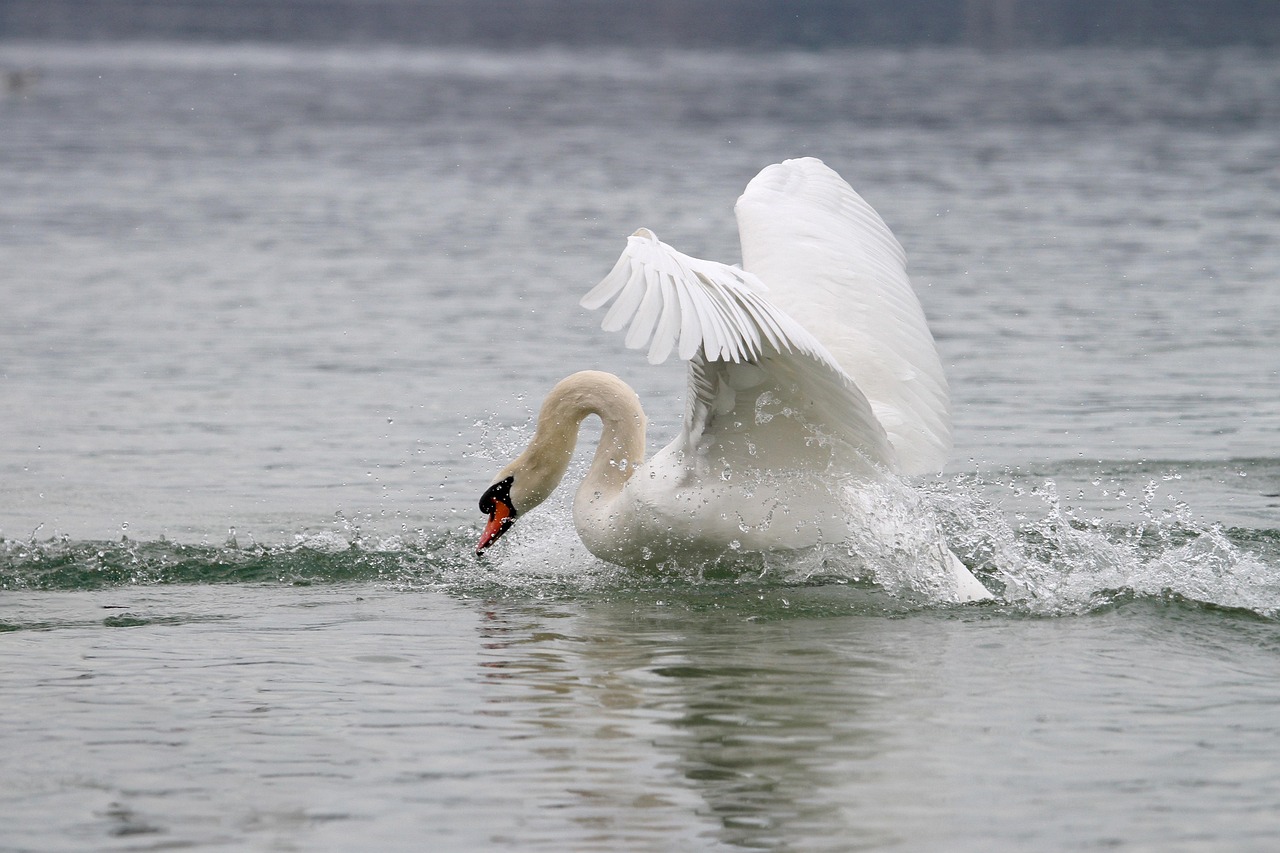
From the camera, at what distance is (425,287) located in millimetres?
17547

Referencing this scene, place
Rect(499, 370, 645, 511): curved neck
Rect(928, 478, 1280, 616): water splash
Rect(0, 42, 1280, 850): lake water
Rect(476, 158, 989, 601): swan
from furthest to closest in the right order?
Rect(499, 370, 645, 511): curved neck, Rect(928, 478, 1280, 616): water splash, Rect(476, 158, 989, 601): swan, Rect(0, 42, 1280, 850): lake water

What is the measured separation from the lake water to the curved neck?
16.8 inches

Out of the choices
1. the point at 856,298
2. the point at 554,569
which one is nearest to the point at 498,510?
the point at 554,569

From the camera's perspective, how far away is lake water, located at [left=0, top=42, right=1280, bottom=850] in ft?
18.1

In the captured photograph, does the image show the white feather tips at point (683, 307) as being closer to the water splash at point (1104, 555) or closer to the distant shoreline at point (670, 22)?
the water splash at point (1104, 555)

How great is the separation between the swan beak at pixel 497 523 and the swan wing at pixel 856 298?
144 cm

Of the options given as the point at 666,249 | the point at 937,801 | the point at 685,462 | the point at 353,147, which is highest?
the point at 353,147

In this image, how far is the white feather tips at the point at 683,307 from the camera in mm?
6176

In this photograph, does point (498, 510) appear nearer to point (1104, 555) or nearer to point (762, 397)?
point (762, 397)

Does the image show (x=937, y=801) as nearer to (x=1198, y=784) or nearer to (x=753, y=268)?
(x=1198, y=784)

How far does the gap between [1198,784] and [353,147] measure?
1090 inches

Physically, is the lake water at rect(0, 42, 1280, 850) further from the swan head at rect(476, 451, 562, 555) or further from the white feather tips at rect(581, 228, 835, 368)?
the white feather tips at rect(581, 228, 835, 368)

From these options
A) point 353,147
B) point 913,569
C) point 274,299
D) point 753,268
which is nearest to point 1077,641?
point 913,569

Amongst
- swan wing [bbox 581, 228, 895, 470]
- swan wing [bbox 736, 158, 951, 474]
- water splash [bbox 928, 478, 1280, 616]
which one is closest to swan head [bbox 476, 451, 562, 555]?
swan wing [bbox 581, 228, 895, 470]
